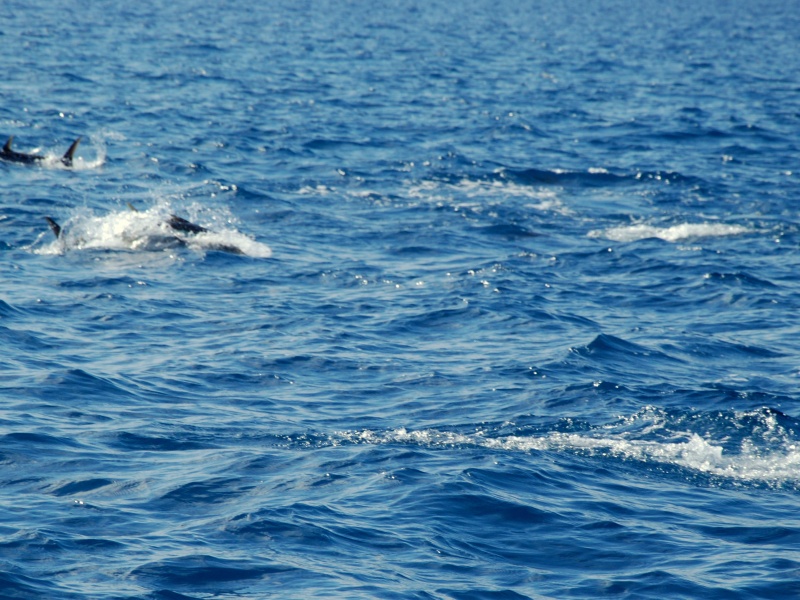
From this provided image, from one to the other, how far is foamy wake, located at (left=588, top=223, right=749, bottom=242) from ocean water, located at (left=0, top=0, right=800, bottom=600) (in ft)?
0.46

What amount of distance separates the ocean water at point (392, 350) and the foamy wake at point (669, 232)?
0.46ft

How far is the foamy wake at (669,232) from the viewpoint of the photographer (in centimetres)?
2920

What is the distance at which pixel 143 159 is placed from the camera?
3491 centimetres

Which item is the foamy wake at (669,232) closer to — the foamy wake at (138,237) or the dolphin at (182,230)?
the foamy wake at (138,237)

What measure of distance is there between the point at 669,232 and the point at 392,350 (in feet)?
38.6

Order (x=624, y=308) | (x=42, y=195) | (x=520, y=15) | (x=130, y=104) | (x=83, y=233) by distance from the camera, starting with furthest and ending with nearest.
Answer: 1. (x=520, y=15)
2. (x=130, y=104)
3. (x=42, y=195)
4. (x=83, y=233)
5. (x=624, y=308)

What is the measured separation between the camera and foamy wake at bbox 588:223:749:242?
95.8ft

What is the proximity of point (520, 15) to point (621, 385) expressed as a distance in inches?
3921

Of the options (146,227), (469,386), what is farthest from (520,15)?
(469,386)

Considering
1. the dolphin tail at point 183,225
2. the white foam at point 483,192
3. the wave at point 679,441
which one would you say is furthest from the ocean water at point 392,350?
the dolphin tail at point 183,225

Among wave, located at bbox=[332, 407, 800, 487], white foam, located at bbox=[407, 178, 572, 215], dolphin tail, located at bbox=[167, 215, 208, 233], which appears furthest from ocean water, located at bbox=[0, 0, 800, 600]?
dolphin tail, located at bbox=[167, 215, 208, 233]

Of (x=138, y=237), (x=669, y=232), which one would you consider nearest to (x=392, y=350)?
(x=138, y=237)

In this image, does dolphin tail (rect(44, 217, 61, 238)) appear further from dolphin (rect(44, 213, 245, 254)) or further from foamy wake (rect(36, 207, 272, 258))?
foamy wake (rect(36, 207, 272, 258))

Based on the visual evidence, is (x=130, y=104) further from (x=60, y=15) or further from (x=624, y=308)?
(x=60, y=15)
